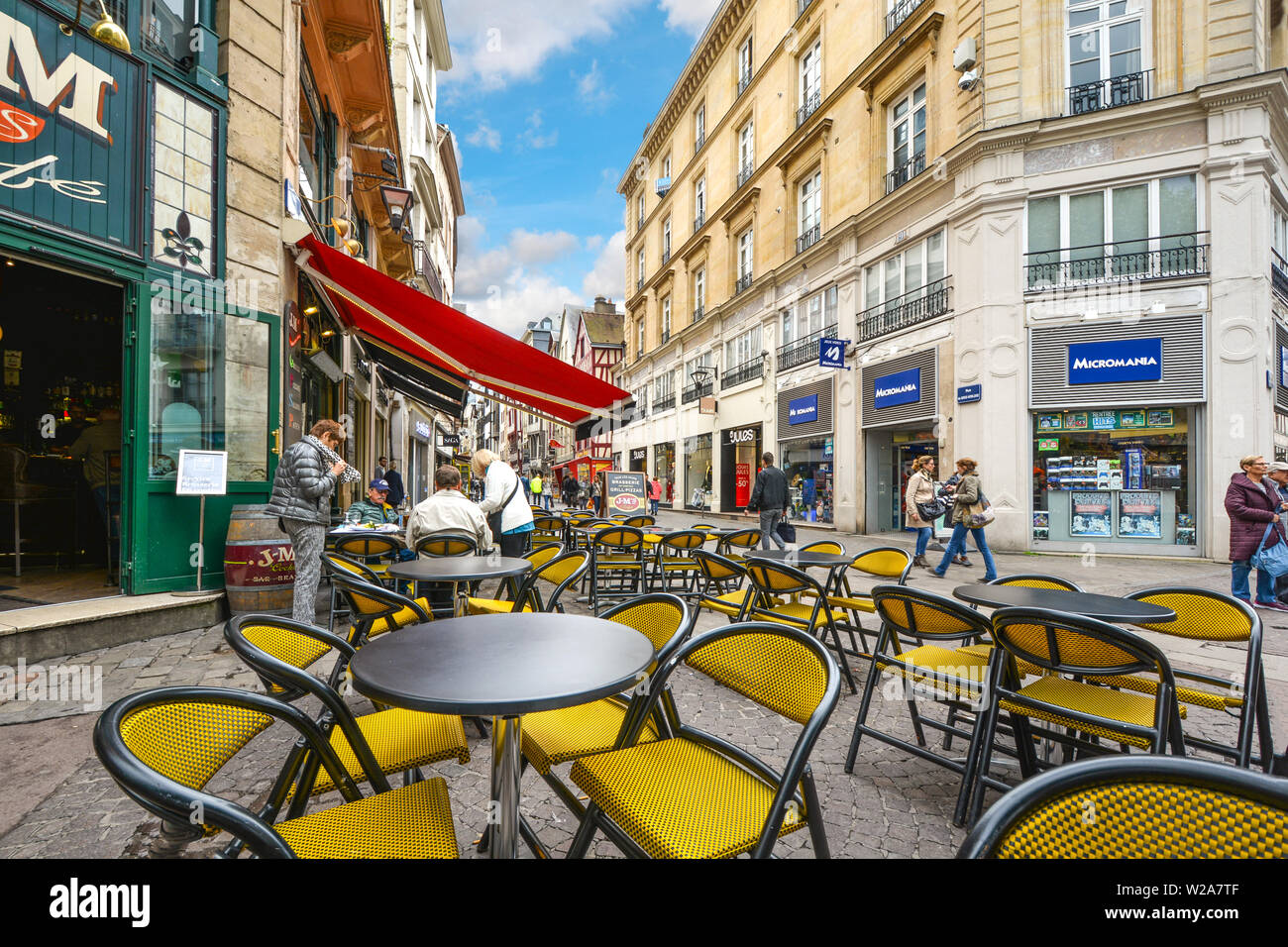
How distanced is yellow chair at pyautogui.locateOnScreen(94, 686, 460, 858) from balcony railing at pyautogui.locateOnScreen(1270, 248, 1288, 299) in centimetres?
1633

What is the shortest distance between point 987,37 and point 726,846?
16052mm

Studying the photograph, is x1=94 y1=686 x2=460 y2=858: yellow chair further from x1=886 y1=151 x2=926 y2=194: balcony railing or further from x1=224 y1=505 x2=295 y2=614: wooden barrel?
x1=886 y1=151 x2=926 y2=194: balcony railing

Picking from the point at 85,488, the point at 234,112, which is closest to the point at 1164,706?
the point at 234,112

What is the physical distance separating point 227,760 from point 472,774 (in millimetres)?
1482

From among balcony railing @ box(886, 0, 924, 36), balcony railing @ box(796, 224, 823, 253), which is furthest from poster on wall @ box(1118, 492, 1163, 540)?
balcony railing @ box(886, 0, 924, 36)

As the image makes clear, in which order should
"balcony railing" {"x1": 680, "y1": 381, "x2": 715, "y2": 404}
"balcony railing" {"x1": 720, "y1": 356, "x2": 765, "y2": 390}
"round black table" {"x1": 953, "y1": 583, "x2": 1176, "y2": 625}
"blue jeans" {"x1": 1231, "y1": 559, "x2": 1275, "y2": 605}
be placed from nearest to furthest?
"round black table" {"x1": 953, "y1": 583, "x2": 1176, "y2": 625} < "blue jeans" {"x1": 1231, "y1": 559, "x2": 1275, "y2": 605} < "balcony railing" {"x1": 720, "y1": 356, "x2": 765, "y2": 390} < "balcony railing" {"x1": 680, "y1": 381, "x2": 715, "y2": 404}

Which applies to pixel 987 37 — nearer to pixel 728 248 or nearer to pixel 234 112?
pixel 728 248

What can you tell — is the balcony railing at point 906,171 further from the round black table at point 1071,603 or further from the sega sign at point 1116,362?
the round black table at point 1071,603

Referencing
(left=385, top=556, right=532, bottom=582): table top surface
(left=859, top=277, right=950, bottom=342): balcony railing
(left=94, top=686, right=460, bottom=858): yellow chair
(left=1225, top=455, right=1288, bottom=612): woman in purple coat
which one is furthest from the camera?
(left=859, top=277, right=950, bottom=342): balcony railing

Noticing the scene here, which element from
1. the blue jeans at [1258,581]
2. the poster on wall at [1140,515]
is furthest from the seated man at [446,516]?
the poster on wall at [1140,515]

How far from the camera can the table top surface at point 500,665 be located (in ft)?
4.84

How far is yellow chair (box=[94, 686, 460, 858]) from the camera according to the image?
45.8 inches

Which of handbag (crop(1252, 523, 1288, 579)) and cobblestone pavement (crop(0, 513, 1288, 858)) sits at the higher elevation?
handbag (crop(1252, 523, 1288, 579))

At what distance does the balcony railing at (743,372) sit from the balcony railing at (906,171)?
6.60 meters
